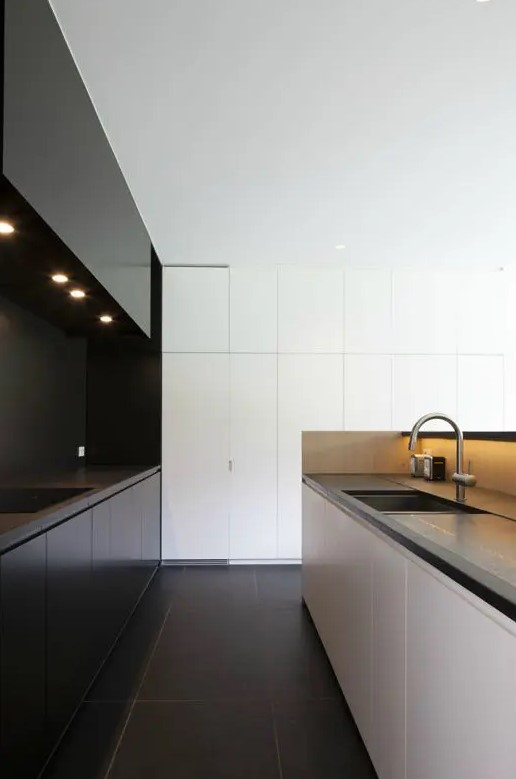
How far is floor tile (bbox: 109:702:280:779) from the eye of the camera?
180 cm

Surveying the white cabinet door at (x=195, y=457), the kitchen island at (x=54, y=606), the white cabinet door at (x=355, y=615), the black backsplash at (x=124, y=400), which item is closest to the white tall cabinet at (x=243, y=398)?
the white cabinet door at (x=195, y=457)

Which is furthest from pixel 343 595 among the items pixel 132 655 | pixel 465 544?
pixel 132 655

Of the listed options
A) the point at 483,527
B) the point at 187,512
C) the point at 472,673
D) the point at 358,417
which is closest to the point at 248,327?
the point at 358,417

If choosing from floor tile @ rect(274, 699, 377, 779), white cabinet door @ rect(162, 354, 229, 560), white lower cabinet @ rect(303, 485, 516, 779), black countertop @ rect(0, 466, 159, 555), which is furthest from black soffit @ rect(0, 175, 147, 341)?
floor tile @ rect(274, 699, 377, 779)

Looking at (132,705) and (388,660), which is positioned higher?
(388,660)

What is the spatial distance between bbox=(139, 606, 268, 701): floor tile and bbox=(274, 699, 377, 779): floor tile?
22cm

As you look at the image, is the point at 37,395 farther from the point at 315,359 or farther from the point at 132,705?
the point at 315,359

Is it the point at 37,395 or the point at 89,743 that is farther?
the point at 37,395

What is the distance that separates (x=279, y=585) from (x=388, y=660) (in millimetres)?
2515

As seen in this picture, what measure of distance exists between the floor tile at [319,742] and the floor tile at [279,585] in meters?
1.31

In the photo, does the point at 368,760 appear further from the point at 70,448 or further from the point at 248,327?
the point at 248,327

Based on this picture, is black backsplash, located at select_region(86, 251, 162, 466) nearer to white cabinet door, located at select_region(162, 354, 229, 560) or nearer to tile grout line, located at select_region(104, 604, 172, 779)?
white cabinet door, located at select_region(162, 354, 229, 560)

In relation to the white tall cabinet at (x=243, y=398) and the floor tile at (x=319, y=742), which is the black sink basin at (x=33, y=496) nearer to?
the floor tile at (x=319, y=742)

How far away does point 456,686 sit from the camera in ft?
3.51
